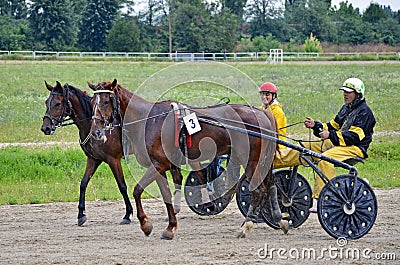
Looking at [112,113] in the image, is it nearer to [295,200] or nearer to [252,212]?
[252,212]

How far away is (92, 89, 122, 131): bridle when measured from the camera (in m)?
7.91

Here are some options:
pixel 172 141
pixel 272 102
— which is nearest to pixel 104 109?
pixel 172 141

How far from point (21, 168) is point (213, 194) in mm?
4562

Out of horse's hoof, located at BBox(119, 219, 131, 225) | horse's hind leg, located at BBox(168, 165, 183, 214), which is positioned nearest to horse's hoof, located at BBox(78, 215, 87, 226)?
horse's hoof, located at BBox(119, 219, 131, 225)

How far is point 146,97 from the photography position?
9.02 meters

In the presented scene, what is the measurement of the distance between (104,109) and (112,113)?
A: 0.13 metres

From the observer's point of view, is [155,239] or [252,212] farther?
[252,212]

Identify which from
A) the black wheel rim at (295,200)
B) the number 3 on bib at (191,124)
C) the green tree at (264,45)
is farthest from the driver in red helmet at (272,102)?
the green tree at (264,45)

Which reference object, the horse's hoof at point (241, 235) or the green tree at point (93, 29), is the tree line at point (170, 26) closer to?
the green tree at point (93, 29)

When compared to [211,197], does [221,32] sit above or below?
above

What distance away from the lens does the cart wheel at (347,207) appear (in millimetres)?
7730

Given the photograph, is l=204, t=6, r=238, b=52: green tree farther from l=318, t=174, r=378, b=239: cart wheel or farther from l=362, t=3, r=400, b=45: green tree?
l=318, t=174, r=378, b=239: cart wheel

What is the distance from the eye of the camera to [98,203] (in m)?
10.6

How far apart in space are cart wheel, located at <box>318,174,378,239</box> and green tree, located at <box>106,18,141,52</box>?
49.7 meters
